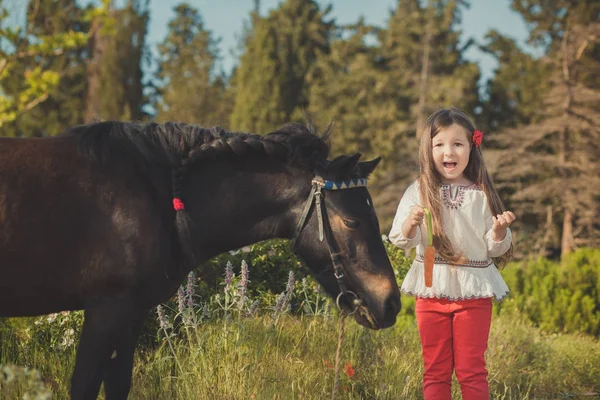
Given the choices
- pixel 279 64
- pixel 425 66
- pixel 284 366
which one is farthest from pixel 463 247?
pixel 279 64

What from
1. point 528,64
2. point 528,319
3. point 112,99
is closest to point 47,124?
point 112,99

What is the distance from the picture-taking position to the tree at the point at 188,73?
108 feet

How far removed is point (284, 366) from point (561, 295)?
4.86 m

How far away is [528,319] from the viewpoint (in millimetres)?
7855

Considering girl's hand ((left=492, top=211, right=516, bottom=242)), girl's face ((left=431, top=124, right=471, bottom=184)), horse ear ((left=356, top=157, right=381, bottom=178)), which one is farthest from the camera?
girl's face ((left=431, top=124, right=471, bottom=184))

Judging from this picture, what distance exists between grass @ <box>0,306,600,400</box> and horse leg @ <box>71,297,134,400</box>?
77cm

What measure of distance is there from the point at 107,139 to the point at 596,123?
69.9ft

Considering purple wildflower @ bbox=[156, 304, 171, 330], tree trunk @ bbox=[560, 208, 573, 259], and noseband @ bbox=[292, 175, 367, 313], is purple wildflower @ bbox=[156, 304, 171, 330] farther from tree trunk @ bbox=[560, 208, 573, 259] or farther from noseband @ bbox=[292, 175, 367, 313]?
tree trunk @ bbox=[560, 208, 573, 259]

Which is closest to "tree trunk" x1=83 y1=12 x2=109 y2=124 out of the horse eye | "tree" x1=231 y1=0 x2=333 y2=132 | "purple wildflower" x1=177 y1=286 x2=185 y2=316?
"tree" x1=231 y1=0 x2=333 y2=132

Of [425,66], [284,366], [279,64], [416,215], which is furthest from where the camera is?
[279,64]

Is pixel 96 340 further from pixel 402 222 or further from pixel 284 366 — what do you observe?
pixel 284 366

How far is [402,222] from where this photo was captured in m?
3.48

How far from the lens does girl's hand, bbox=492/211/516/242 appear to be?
→ 10.7 ft

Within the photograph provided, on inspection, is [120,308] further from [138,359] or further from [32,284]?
[138,359]
